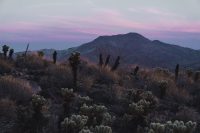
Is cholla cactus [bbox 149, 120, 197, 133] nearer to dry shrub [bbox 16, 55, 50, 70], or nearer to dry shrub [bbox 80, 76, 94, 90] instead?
dry shrub [bbox 80, 76, 94, 90]

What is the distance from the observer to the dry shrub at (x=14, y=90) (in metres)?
17.4

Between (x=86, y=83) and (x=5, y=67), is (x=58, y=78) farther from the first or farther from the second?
(x=5, y=67)

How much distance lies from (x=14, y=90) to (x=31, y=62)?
9.18m

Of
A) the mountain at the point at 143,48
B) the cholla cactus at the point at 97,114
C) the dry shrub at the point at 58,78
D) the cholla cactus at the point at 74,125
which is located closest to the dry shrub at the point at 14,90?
the dry shrub at the point at 58,78

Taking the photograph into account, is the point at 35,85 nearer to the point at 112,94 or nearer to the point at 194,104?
the point at 112,94

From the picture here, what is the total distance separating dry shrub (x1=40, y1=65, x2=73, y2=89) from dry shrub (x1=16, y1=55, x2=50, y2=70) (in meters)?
3.20

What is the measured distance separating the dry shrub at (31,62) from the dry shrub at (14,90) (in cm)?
772

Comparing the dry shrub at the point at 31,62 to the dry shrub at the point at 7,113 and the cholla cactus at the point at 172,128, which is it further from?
the cholla cactus at the point at 172,128

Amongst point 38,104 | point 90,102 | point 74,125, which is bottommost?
point 74,125

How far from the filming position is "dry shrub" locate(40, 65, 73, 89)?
20.4m

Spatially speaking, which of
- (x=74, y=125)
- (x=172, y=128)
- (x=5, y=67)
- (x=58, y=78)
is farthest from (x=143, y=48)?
(x=74, y=125)

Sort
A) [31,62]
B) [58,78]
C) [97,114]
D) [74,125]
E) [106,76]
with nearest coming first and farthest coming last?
[74,125], [97,114], [58,78], [106,76], [31,62]

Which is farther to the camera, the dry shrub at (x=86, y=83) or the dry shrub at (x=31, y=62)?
the dry shrub at (x=31, y=62)

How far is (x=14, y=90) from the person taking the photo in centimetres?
1786
